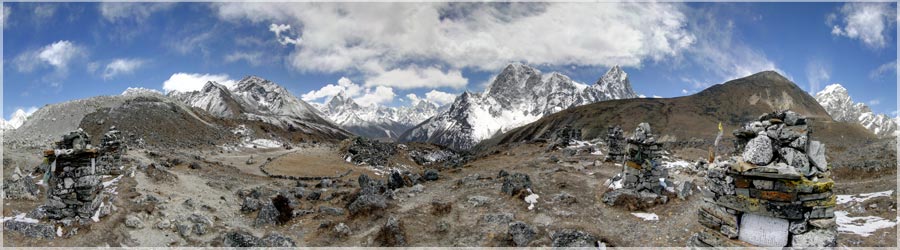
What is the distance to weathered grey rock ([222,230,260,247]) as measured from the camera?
17.4 metres

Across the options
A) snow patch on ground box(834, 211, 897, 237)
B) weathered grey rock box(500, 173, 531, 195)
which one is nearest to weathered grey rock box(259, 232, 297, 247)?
weathered grey rock box(500, 173, 531, 195)

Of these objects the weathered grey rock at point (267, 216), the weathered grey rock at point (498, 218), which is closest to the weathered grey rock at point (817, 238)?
the weathered grey rock at point (498, 218)

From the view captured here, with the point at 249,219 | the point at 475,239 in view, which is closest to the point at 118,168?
the point at 249,219

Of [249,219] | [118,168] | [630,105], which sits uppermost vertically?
[630,105]

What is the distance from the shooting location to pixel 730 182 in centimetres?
880

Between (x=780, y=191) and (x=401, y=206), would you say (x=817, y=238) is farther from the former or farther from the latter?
(x=401, y=206)

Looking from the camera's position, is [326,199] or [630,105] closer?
[326,199]

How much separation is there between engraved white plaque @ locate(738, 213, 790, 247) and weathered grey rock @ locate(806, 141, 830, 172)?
127cm

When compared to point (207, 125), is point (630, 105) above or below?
above

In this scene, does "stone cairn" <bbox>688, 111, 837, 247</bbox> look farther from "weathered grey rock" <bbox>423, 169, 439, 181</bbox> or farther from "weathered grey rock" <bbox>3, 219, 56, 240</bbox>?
"weathered grey rock" <bbox>423, 169, 439, 181</bbox>

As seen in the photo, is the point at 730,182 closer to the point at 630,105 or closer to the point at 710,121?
the point at 710,121

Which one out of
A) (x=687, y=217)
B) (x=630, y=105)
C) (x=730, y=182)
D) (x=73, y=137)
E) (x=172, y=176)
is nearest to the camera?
(x=730, y=182)

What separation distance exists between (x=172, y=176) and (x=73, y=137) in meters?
13.2

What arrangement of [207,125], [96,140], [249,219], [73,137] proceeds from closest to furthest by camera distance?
1. [73,137]
2. [249,219]
3. [96,140]
4. [207,125]
